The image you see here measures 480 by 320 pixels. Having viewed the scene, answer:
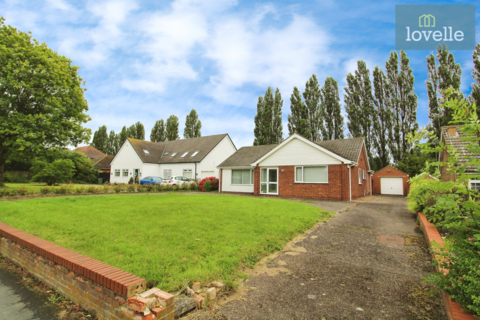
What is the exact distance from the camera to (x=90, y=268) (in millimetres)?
3393

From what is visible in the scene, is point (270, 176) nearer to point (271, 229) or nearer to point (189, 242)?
point (271, 229)

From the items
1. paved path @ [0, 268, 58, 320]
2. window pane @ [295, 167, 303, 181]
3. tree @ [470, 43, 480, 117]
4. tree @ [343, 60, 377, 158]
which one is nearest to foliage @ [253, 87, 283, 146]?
tree @ [343, 60, 377, 158]

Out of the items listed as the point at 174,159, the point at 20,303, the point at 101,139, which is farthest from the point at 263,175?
the point at 101,139

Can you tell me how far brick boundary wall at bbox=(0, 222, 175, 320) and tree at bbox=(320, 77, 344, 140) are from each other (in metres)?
37.1

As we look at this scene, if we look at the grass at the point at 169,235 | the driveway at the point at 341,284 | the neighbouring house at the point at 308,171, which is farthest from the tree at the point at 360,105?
the driveway at the point at 341,284

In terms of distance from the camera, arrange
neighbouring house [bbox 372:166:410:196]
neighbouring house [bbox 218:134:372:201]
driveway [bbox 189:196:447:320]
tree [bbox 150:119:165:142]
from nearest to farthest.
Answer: driveway [bbox 189:196:447:320] < neighbouring house [bbox 218:134:372:201] < neighbouring house [bbox 372:166:410:196] < tree [bbox 150:119:165:142]

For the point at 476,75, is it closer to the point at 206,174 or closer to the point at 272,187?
the point at 272,187

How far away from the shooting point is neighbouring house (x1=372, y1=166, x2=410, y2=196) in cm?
2702

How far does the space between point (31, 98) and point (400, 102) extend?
3925 cm

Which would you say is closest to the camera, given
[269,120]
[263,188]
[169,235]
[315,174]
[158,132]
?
[169,235]

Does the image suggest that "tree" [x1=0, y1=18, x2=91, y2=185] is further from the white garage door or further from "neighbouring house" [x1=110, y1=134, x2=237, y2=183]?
the white garage door

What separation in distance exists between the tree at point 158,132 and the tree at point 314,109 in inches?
1430

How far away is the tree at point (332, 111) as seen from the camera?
37.1 m

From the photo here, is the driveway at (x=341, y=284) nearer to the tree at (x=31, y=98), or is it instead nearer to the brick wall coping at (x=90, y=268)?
the brick wall coping at (x=90, y=268)
